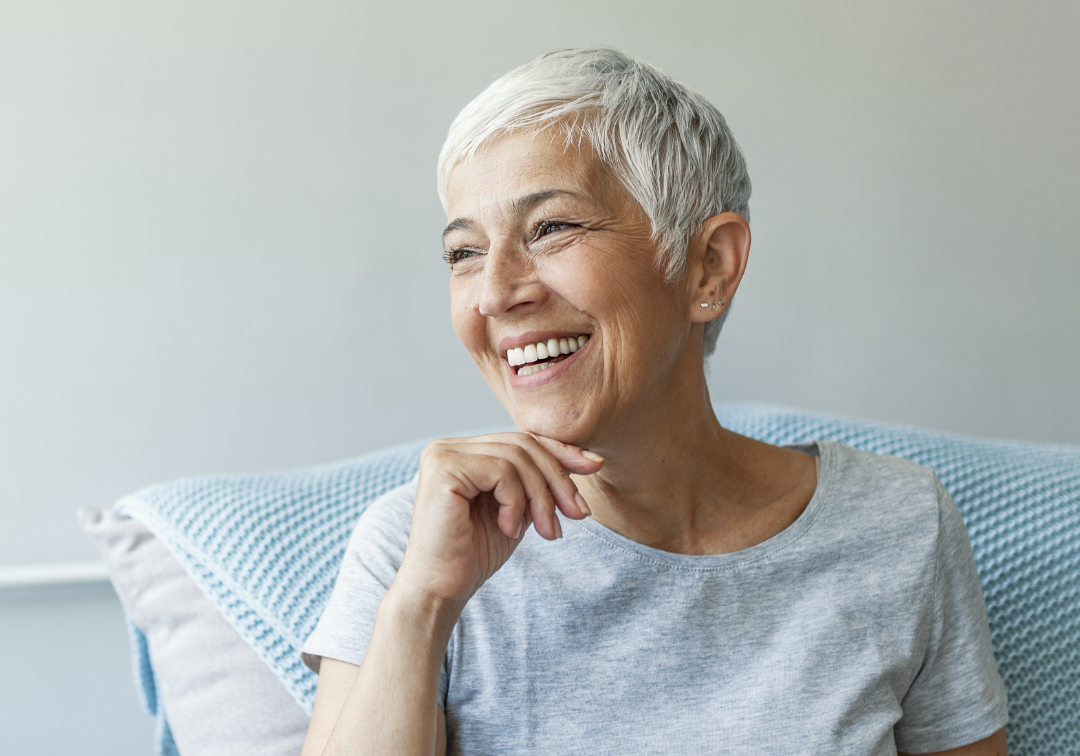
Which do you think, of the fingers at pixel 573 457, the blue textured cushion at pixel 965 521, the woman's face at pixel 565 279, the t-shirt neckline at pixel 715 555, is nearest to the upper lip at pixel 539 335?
the woman's face at pixel 565 279

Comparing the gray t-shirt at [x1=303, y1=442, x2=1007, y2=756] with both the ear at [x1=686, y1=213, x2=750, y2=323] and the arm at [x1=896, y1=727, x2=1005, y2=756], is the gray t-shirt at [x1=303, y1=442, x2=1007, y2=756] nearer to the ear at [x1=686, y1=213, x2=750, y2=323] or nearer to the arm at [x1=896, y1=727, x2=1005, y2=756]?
the arm at [x1=896, y1=727, x2=1005, y2=756]

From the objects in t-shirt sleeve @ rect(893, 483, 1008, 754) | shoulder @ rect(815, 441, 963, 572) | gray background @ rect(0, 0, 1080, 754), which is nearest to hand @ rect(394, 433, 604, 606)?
shoulder @ rect(815, 441, 963, 572)

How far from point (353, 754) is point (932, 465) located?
3.46 ft

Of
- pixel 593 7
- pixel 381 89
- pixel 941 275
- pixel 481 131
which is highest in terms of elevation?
pixel 593 7

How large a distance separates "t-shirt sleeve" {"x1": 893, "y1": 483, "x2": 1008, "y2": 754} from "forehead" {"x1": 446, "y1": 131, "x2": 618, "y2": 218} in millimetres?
676

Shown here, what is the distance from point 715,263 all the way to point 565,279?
0.25 m

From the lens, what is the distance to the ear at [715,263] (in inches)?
42.7

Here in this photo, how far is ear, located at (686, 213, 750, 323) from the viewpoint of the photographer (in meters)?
1.08

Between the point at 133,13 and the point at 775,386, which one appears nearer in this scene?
the point at 133,13

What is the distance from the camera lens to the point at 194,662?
1.31 metres

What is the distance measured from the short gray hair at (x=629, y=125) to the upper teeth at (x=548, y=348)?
0.47 feet

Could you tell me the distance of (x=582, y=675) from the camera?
105cm

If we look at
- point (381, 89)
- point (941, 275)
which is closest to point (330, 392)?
point (381, 89)

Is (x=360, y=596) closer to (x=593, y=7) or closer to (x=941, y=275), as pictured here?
(x=593, y=7)
